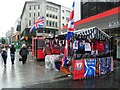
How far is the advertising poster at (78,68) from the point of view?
11.4 m

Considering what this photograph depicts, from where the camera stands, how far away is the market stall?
460 inches

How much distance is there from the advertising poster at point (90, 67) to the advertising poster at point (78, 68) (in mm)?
316

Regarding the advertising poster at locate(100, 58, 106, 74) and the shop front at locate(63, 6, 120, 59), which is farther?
the shop front at locate(63, 6, 120, 59)

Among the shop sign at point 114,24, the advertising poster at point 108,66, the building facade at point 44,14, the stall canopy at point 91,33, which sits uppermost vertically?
the building facade at point 44,14

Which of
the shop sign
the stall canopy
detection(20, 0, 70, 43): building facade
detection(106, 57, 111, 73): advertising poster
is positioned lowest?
detection(106, 57, 111, 73): advertising poster

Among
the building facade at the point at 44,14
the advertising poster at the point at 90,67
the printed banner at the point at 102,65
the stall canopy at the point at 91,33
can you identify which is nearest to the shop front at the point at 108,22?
the stall canopy at the point at 91,33

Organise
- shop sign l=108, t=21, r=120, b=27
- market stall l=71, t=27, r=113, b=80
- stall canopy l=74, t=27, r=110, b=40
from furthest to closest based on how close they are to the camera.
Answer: shop sign l=108, t=21, r=120, b=27 → stall canopy l=74, t=27, r=110, b=40 → market stall l=71, t=27, r=113, b=80

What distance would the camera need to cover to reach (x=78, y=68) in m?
11.6

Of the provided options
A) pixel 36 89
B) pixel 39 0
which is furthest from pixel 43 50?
pixel 39 0

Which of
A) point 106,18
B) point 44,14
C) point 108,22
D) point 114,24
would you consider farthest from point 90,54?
point 44,14

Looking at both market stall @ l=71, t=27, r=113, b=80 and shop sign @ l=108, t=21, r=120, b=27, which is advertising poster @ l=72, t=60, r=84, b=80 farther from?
shop sign @ l=108, t=21, r=120, b=27

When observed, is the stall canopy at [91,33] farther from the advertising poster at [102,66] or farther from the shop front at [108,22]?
the shop front at [108,22]

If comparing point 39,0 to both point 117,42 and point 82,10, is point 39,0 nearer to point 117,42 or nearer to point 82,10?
point 82,10

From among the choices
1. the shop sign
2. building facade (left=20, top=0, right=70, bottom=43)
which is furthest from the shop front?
building facade (left=20, top=0, right=70, bottom=43)
